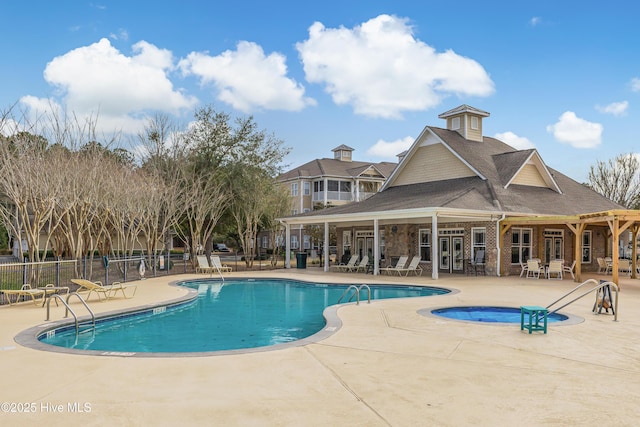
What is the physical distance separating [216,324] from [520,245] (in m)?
15.8

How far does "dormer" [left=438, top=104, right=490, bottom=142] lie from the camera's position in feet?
92.7

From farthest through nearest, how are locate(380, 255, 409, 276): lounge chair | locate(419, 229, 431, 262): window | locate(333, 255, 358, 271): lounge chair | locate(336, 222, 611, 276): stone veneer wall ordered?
locate(333, 255, 358, 271): lounge chair
locate(419, 229, 431, 262): window
locate(380, 255, 409, 276): lounge chair
locate(336, 222, 611, 276): stone veneer wall

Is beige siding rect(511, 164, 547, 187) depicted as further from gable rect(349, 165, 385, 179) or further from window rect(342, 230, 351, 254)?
gable rect(349, 165, 385, 179)

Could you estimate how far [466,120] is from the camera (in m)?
28.3

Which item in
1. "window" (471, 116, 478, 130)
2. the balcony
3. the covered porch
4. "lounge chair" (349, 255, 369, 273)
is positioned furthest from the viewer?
the balcony

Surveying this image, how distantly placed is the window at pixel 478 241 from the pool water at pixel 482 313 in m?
10.2

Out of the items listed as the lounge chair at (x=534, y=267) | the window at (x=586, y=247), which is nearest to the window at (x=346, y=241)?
the lounge chair at (x=534, y=267)

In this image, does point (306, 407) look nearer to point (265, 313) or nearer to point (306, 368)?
point (306, 368)

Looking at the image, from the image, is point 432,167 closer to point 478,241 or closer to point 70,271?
point 478,241

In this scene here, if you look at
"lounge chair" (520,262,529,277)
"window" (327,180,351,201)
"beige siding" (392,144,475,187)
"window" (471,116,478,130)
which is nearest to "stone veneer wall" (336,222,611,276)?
"lounge chair" (520,262,529,277)

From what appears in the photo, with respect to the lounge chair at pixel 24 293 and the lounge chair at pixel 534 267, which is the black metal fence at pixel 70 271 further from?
the lounge chair at pixel 534 267

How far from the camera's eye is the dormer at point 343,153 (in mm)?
49756

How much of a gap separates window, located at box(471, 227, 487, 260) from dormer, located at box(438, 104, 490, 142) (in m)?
7.37

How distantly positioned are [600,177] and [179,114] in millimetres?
33260
